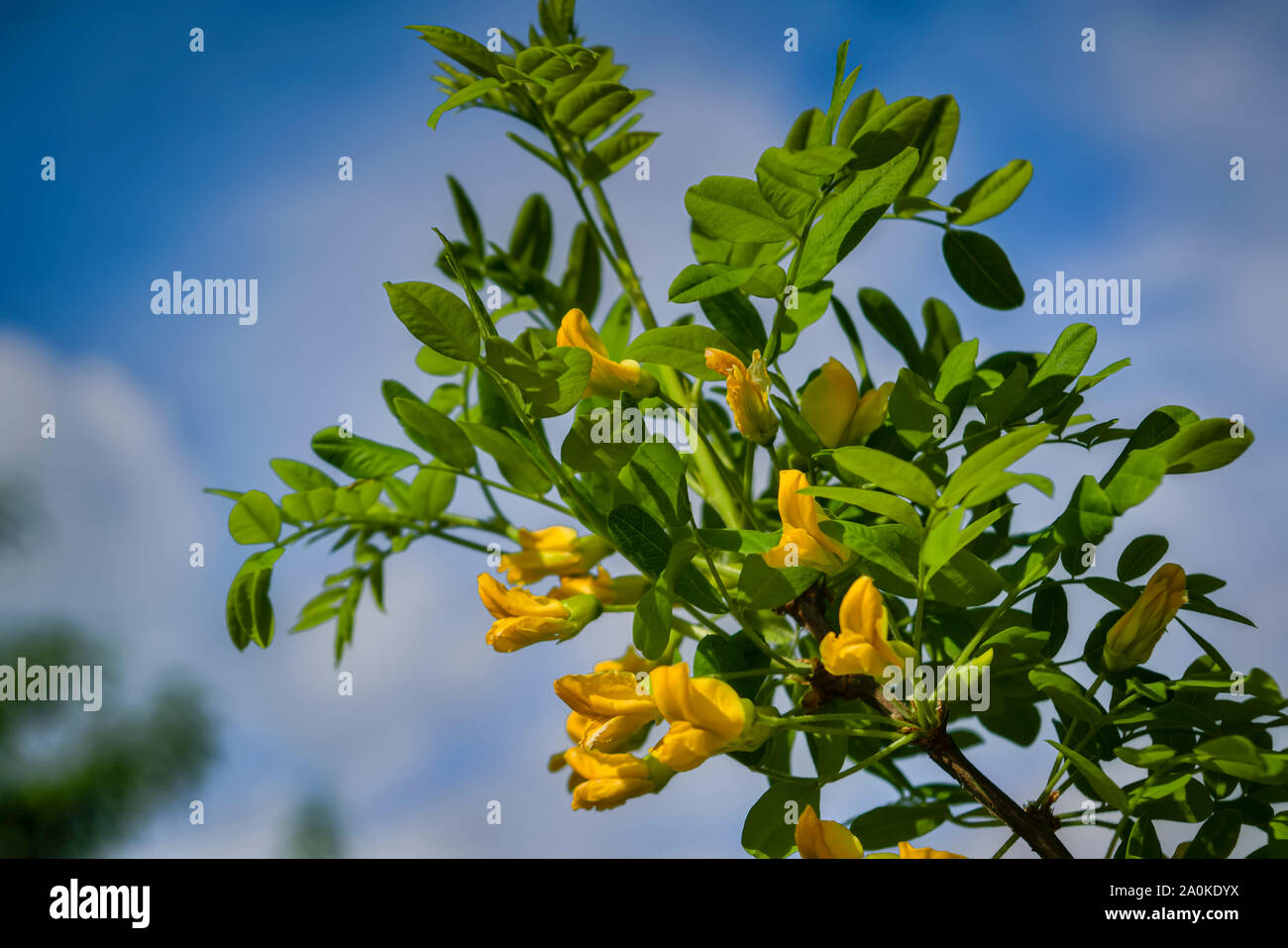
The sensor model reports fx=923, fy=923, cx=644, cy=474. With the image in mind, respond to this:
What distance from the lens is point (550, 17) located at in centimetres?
49

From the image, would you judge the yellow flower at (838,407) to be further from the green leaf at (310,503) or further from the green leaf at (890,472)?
the green leaf at (310,503)

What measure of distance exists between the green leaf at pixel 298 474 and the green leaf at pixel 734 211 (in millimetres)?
256

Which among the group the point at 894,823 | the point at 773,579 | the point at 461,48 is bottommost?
the point at 894,823

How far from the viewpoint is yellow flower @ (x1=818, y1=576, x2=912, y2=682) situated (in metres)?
0.28

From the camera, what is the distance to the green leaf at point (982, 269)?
1.37 ft

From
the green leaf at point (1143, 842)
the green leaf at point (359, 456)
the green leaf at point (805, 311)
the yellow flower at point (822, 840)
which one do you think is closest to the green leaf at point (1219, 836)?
the green leaf at point (1143, 842)

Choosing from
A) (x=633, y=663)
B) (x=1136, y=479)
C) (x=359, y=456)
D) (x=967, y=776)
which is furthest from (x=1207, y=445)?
(x=359, y=456)

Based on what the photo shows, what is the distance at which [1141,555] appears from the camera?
0.34 meters

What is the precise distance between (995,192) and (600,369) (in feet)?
0.72

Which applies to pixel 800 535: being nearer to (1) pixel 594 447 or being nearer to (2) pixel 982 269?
(1) pixel 594 447

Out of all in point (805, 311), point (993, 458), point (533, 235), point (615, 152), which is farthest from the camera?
point (533, 235)
